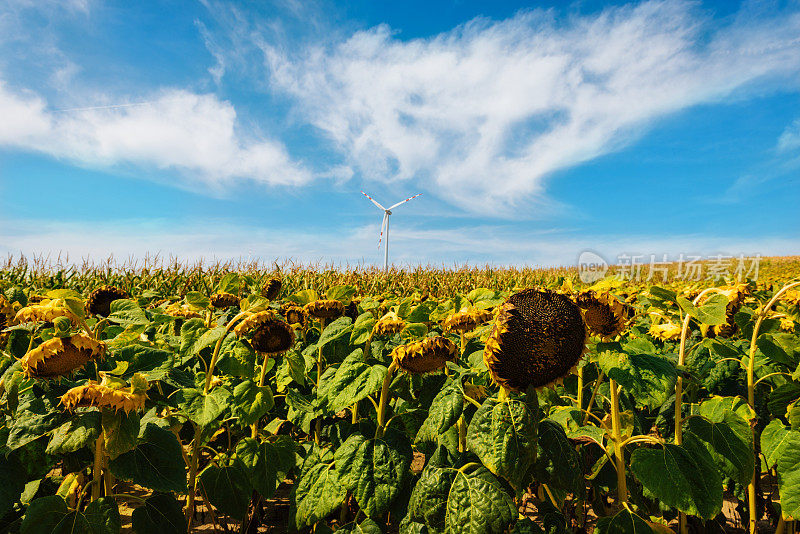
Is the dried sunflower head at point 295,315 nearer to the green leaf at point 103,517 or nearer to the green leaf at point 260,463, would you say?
the green leaf at point 260,463

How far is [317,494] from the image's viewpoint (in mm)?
2400

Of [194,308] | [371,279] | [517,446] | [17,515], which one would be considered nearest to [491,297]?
[517,446]

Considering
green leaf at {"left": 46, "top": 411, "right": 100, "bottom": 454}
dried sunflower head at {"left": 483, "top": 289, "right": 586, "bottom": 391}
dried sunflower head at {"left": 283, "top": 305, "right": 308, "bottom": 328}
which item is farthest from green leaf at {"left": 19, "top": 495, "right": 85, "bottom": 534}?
dried sunflower head at {"left": 483, "top": 289, "right": 586, "bottom": 391}

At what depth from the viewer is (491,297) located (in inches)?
122

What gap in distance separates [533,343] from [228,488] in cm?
212

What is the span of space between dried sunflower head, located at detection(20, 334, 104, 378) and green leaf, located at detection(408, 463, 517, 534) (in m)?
1.51

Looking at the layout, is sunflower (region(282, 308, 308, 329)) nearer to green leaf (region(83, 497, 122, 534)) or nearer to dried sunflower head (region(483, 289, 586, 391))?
green leaf (region(83, 497, 122, 534))

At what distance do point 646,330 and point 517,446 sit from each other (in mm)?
2623

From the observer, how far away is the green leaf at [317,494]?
2314mm

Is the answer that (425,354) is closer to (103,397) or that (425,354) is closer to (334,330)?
(334,330)

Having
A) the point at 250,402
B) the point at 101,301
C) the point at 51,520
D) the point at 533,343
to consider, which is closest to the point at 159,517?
the point at 51,520

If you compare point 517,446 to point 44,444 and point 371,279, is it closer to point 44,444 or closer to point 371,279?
point 44,444

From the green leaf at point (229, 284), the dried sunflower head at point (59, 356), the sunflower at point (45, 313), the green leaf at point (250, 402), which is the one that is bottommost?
the green leaf at point (250, 402)

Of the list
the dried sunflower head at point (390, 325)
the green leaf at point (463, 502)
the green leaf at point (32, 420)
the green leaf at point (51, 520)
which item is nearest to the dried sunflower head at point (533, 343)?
the green leaf at point (463, 502)
